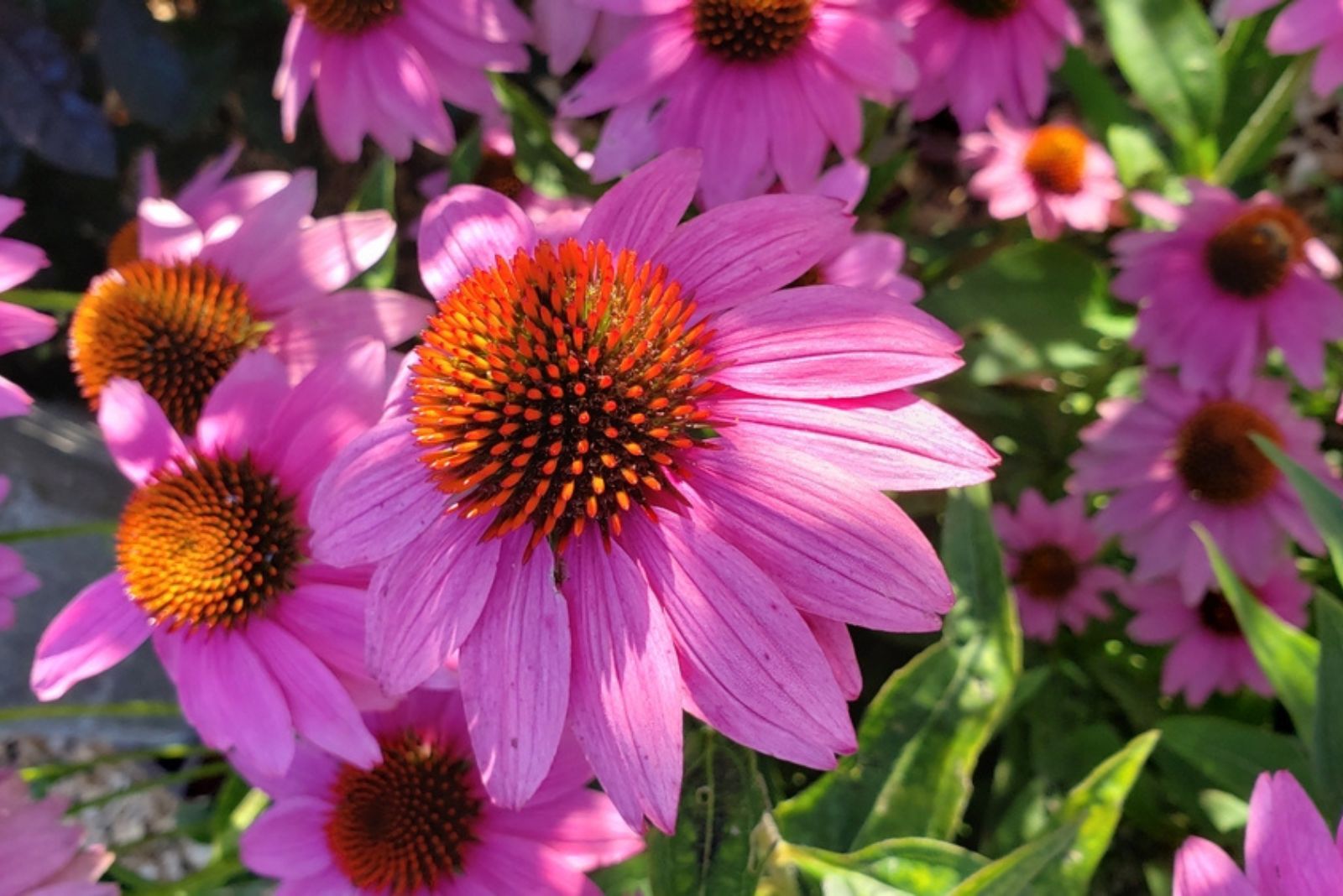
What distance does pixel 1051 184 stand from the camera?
4.60 ft

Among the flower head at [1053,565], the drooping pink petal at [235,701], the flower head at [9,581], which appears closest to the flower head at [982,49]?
the flower head at [1053,565]

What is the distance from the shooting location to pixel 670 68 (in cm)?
93

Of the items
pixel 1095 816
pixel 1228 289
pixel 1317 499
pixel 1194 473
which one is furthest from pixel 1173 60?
pixel 1095 816

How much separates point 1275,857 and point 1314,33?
0.81 metres

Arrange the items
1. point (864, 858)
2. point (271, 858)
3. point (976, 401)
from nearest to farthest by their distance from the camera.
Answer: point (864, 858) < point (271, 858) < point (976, 401)

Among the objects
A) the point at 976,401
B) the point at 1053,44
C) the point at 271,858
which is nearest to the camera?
the point at 271,858

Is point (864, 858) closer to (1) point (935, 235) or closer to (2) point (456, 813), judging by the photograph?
(2) point (456, 813)

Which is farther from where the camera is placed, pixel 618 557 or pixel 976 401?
pixel 976 401

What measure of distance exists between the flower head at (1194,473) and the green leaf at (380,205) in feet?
2.92

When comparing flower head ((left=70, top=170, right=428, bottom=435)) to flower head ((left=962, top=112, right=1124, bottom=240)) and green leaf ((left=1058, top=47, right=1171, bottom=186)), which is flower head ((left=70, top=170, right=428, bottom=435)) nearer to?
flower head ((left=962, top=112, right=1124, bottom=240))

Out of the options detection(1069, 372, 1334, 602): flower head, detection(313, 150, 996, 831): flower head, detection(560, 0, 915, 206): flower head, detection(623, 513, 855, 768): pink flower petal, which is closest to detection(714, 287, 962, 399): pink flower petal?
detection(313, 150, 996, 831): flower head

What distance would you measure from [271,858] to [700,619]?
1.71ft

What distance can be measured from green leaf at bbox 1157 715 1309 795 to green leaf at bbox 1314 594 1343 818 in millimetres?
247

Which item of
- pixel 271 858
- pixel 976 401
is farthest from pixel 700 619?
pixel 976 401
